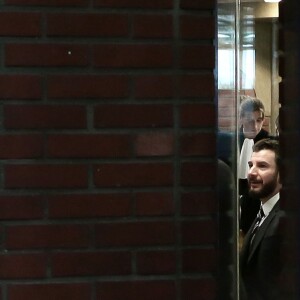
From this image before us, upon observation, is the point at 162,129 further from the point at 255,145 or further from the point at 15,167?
the point at 255,145

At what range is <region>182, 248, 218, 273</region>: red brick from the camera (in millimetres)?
2281

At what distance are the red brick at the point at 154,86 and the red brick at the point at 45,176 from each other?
296 mm

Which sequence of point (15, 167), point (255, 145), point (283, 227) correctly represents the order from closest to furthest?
1. point (15, 167)
2. point (283, 227)
3. point (255, 145)

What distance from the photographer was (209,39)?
2285mm

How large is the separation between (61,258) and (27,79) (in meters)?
0.56

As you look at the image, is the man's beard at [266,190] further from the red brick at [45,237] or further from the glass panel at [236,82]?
the red brick at [45,237]

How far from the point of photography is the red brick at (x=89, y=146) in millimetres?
2219

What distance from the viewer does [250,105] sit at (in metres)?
3.28

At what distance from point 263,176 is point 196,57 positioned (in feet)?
3.76

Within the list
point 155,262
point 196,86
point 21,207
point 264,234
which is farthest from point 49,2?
point 264,234

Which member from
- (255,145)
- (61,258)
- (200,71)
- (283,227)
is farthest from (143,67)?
(255,145)

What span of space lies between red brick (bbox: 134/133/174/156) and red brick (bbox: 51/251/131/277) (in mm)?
323

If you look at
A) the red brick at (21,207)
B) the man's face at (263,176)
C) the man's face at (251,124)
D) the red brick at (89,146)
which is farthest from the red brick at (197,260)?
the man's face at (251,124)

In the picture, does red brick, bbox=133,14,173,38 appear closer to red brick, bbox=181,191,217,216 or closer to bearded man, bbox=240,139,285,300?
red brick, bbox=181,191,217,216
